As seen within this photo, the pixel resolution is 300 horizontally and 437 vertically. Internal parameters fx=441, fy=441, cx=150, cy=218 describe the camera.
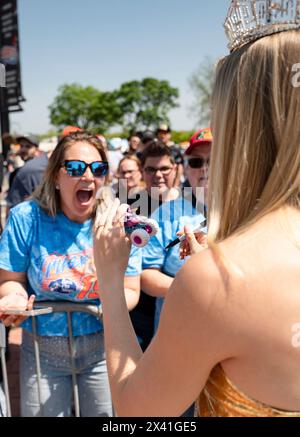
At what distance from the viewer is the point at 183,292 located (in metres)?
0.92

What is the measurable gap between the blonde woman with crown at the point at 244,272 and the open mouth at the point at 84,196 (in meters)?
1.33

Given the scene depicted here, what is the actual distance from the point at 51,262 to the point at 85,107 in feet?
326

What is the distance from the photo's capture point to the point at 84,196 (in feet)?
7.66

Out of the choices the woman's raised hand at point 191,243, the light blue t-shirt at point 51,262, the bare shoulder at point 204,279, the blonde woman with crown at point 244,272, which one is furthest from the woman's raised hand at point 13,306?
the bare shoulder at point 204,279

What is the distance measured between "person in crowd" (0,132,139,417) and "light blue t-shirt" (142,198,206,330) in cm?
32

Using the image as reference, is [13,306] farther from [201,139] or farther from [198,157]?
[201,139]

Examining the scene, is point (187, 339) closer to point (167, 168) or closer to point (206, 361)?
point (206, 361)

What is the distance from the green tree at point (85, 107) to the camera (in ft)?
312

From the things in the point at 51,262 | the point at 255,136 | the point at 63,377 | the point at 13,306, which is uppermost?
the point at 255,136

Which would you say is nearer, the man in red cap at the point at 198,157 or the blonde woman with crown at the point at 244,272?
the blonde woman with crown at the point at 244,272

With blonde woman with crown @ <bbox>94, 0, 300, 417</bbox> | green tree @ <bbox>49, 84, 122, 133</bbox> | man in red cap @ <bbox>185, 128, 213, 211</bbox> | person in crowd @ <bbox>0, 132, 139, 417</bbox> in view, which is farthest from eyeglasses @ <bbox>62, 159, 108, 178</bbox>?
green tree @ <bbox>49, 84, 122, 133</bbox>

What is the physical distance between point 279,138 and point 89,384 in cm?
179

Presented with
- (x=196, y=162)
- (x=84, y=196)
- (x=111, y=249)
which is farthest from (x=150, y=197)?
(x=111, y=249)

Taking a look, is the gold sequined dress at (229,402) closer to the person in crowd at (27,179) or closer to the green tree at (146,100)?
the person in crowd at (27,179)
